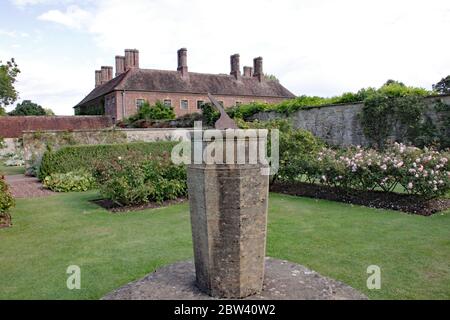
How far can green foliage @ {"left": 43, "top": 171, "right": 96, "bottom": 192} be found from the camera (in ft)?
40.2

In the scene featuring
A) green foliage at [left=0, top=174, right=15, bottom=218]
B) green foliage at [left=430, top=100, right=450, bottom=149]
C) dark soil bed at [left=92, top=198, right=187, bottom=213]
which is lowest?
dark soil bed at [left=92, top=198, right=187, bottom=213]

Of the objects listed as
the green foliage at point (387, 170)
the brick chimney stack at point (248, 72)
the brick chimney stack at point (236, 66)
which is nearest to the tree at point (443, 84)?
the brick chimney stack at point (248, 72)

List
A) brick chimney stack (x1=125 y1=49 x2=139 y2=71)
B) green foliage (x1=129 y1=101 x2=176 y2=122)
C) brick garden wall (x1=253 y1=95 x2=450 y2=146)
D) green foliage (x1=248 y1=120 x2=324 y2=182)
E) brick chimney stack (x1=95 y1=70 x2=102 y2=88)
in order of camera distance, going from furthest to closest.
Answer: brick chimney stack (x1=95 y1=70 x2=102 y2=88) → brick chimney stack (x1=125 y1=49 x2=139 y2=71) → green foliage (x1=129 y1=101 x2=176 y2=122) → brick garden wall (x1=253 y1=95 x2=450 y2=146) → green foliage (x1=248 y1=120 x2=324 y2=182)

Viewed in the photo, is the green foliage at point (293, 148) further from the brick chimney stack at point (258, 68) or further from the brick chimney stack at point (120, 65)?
the brick chimney stack at point (258, 68)

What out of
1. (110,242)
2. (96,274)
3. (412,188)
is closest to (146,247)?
(110,242)

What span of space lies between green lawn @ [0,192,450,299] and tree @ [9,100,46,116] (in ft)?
180

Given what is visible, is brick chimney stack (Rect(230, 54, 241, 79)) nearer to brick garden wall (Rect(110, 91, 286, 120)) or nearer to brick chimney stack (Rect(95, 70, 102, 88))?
brick garden wall (Rect(110, 91, 286, 120))

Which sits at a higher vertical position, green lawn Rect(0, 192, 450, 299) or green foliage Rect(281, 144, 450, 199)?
green foliage Rect(281, 144, 450, 199)

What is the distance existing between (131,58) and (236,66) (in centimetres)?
1184

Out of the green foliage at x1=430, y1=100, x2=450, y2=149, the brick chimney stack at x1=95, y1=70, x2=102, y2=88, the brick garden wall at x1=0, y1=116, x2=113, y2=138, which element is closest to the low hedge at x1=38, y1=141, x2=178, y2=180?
the green foliage at x1=430, y1=100, x2=450, y2=149

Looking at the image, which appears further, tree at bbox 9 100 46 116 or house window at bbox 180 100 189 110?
tree at bbox 9 100 46 116

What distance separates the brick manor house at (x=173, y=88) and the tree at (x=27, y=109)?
1750 cm

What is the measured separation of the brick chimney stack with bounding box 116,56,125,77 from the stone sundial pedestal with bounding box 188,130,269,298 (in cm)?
3774

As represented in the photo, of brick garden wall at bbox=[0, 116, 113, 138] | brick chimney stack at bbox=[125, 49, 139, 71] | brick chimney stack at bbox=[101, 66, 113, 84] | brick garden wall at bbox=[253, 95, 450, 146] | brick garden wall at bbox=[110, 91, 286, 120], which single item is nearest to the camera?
brick garden wall at bbox=[253, 95, 450, 146]
